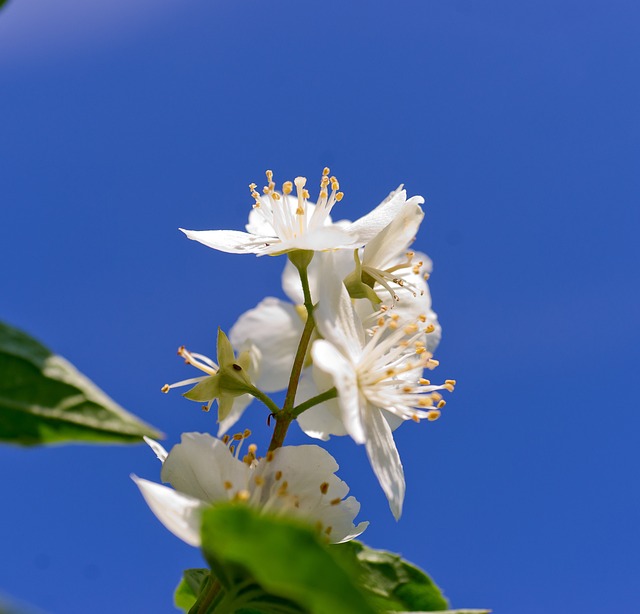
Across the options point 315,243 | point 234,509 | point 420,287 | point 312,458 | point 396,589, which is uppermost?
point 420,287

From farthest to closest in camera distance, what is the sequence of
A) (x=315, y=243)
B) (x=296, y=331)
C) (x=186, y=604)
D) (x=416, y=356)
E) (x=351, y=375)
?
(x=296, y=331), (x=416, y=356), (x=186, y=604), (x=315, y=243), (x=351, y=375)

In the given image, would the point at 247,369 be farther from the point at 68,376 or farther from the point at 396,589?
the point at 68,376

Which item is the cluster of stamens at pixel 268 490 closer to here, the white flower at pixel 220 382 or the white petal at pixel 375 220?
the white flower at pixel 220 382

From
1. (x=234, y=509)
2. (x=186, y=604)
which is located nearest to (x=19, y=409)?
(x=234, y=509)

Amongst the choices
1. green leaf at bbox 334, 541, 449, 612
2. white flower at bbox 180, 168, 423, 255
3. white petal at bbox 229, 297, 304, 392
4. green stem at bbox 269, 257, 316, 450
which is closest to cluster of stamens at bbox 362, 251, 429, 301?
white flower at bbox 180, 168, 423, 255

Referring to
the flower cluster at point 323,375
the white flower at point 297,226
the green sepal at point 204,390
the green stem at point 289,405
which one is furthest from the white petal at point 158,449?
the white flower at point 297,226

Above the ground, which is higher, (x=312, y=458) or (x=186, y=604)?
(x=312, y=458)
